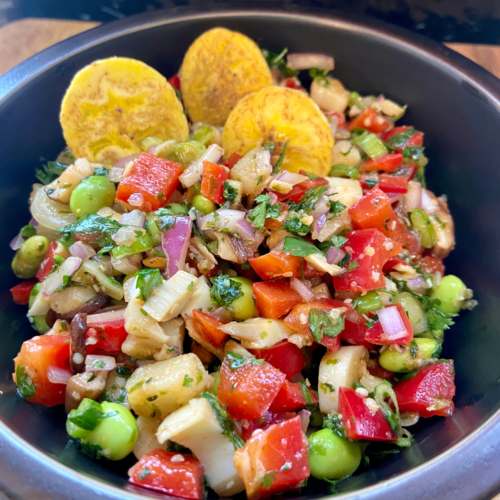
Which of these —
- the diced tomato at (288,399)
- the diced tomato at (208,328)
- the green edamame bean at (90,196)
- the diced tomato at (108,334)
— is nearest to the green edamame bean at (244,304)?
the diced tomato at (208,328)

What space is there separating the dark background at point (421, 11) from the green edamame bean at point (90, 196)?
1.68 metres

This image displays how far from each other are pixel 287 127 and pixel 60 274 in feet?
5.28

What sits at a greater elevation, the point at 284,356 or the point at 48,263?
the point at 284,356

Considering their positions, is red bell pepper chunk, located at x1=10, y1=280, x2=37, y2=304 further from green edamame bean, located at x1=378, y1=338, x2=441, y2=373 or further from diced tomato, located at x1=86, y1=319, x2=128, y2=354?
green edamame bean, located at x1=378, y1=338, x2=441, y2=373

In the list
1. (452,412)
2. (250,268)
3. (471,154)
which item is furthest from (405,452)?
(471,154)

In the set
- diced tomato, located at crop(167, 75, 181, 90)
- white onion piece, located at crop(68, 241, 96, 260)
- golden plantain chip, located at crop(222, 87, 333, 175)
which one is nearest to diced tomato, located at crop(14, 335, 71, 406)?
white onion piece, located at crop(68, 241, 96, 260)

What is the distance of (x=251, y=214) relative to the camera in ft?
7.53

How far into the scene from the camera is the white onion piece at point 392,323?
2.13 m

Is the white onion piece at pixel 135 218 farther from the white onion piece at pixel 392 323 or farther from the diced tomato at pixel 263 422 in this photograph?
the white onion piece at pixel 392 323

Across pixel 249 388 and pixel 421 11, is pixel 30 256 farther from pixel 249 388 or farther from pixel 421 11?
pixel 421 11

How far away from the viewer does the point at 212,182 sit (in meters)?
2.35

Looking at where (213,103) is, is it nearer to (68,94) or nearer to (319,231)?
(68,94)

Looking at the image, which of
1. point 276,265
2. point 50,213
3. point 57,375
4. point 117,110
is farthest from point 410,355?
point 117,110

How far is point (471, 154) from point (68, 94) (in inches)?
99.7
